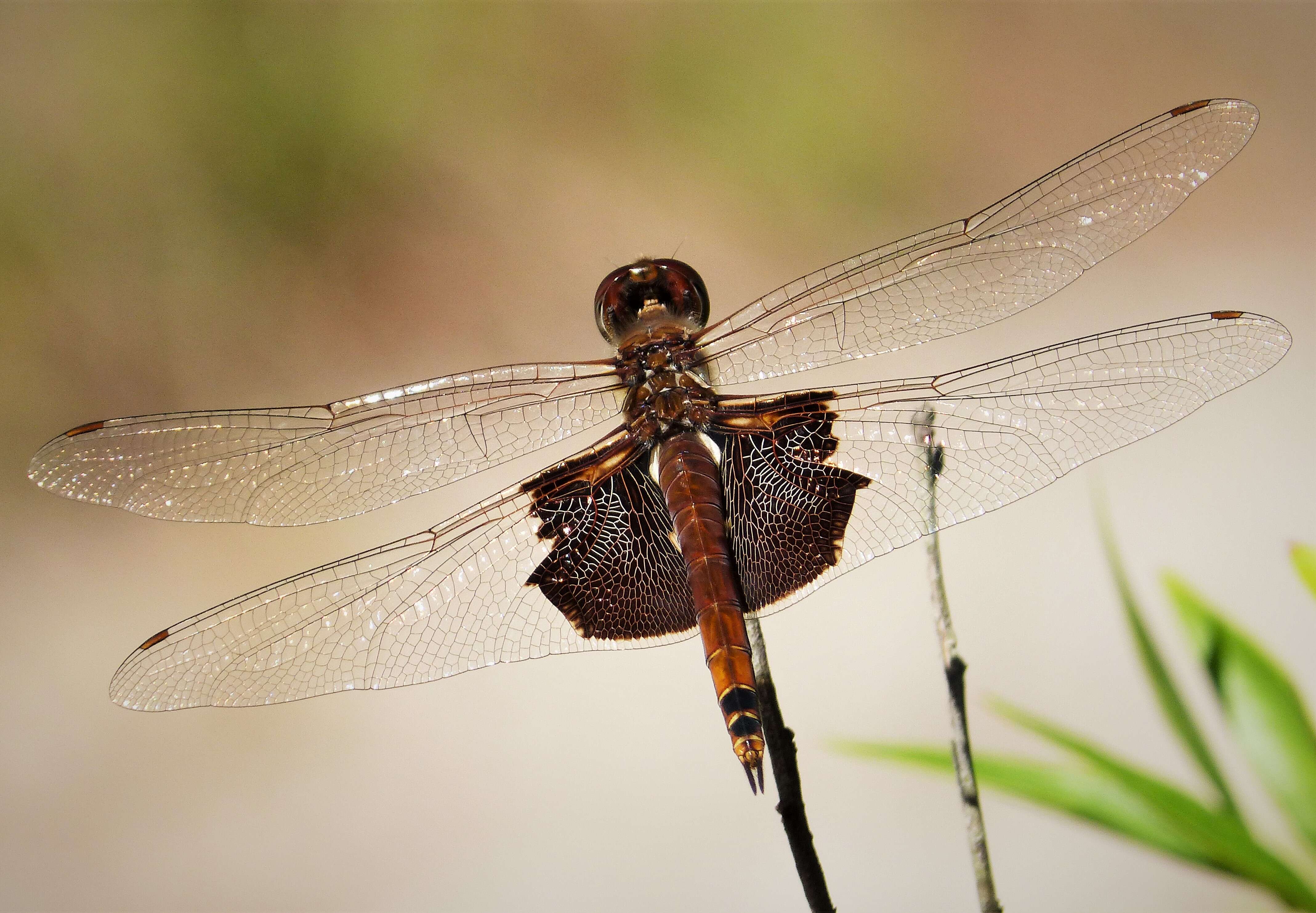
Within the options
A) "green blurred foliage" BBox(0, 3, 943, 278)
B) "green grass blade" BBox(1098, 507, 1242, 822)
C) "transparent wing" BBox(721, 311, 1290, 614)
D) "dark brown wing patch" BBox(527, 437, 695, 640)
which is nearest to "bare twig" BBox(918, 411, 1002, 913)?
"transparent wing" BBox(721, 311, 1290, 614)

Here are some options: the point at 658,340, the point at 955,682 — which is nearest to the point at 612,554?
the point at 658,340

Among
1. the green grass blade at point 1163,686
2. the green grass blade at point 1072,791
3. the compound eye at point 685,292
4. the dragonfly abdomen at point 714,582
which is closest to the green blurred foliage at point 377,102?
the compound eye at point 685,292

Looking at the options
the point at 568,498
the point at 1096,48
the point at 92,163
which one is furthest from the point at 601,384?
the point at 1096,48

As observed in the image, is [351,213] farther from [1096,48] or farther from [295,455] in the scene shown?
[1096,48]

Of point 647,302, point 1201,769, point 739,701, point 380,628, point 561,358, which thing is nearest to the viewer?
point 739,701

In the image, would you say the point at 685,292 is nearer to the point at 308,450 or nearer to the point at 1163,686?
the point at 308,450

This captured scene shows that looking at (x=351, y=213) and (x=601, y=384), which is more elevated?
(x=351, y=213)
